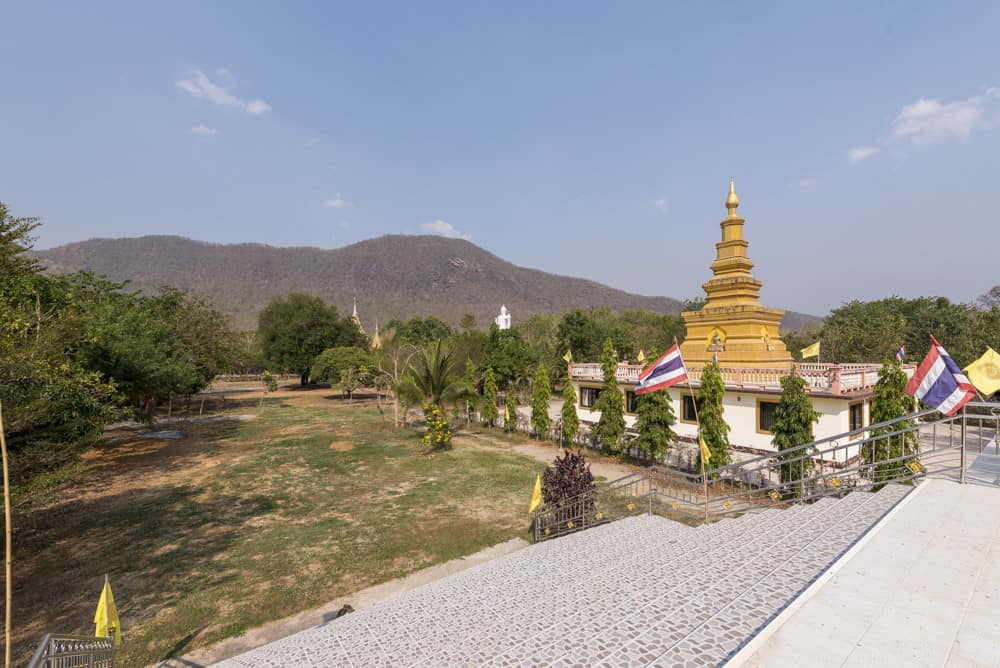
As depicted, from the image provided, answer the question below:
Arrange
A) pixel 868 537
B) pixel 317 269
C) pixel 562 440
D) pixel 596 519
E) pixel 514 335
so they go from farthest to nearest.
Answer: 1. pixel 317 269
2. pixel 514 335
3. pixel 562 440
4. pixel 596 519
5. pixel 868 537

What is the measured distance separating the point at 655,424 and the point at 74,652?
1660 cm

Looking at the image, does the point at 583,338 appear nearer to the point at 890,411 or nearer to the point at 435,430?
the point at 435,430

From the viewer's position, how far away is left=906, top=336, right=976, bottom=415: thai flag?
7410 millimetres

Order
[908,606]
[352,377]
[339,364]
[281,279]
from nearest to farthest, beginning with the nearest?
[908,606]
[352,377]
[339,364]
[281,279]

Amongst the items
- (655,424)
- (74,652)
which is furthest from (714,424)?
(74,652)

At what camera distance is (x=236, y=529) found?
10891 millimetres

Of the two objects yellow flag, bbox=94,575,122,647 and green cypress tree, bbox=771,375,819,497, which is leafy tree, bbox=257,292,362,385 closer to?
green cypress tree, bbox=771,375,819,497

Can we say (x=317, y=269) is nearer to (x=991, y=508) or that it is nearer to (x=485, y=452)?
(x=485, y=452)

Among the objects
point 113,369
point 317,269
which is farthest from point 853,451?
point 317,269

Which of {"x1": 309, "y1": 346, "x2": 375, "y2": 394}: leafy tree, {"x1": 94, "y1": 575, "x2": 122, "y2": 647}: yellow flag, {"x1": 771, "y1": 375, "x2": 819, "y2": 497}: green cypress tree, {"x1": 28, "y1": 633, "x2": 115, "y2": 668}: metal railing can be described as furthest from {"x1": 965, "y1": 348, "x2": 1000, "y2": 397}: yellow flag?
{"x1": 309, "y1": 346, "x2": 375, "y2": 394}: leafy tree

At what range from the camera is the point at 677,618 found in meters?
4.26

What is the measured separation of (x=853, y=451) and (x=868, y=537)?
50.7 ft

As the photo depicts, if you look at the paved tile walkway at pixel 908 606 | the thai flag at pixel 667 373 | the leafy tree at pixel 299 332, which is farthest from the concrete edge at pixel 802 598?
the leafy tree at pixel 299 332

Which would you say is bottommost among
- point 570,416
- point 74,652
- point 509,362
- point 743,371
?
point 570,416
